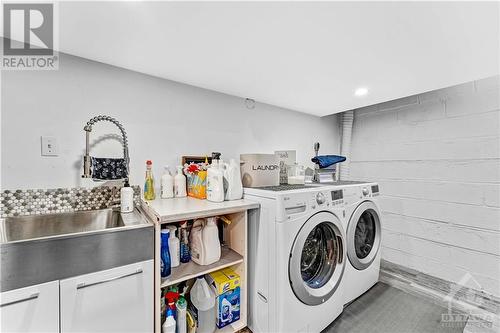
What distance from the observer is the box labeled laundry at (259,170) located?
1.65 metres

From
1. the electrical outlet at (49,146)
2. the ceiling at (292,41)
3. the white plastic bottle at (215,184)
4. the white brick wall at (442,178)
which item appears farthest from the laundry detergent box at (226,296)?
the white brick wall at (442,178)

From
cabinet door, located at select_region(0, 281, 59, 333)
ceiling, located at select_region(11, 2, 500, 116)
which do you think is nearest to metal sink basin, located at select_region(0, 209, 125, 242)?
Answer: cabinet door, located at select_region(0, 281, 59, 333)

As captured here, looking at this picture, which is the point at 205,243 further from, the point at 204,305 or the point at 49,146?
the point at 49,146

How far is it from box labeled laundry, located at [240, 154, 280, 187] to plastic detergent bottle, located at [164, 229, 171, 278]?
→ 0.69 m

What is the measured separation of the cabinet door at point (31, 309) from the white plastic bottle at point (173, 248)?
0.53 m

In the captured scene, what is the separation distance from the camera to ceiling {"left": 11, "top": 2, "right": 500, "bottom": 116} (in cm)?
98

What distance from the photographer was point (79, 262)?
940 mm

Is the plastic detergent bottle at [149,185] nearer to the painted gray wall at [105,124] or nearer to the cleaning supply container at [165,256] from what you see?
the painted gray wall at [105,124]

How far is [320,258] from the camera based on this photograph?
1.65 metres

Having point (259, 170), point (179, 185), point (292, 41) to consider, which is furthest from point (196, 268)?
point (292, 41)

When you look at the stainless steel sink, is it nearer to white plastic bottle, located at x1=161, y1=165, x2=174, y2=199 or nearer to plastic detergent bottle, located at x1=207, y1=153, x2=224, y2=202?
white plastic bottle, located at x1=161, y1=165, x2=174, y2=199

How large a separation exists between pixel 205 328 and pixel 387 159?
259 cm

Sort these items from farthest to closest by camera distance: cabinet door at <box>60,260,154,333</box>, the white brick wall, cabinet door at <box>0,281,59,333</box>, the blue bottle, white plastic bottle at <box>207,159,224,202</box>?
the white brick wall → white plastic bottle at <box>207,159,224,202</box> → the blue bottle → cabinet door at <box>60,260,154,333</box> → cabinet door at <box>0,281,59,333</box>

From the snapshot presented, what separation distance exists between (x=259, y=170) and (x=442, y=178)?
197cm
